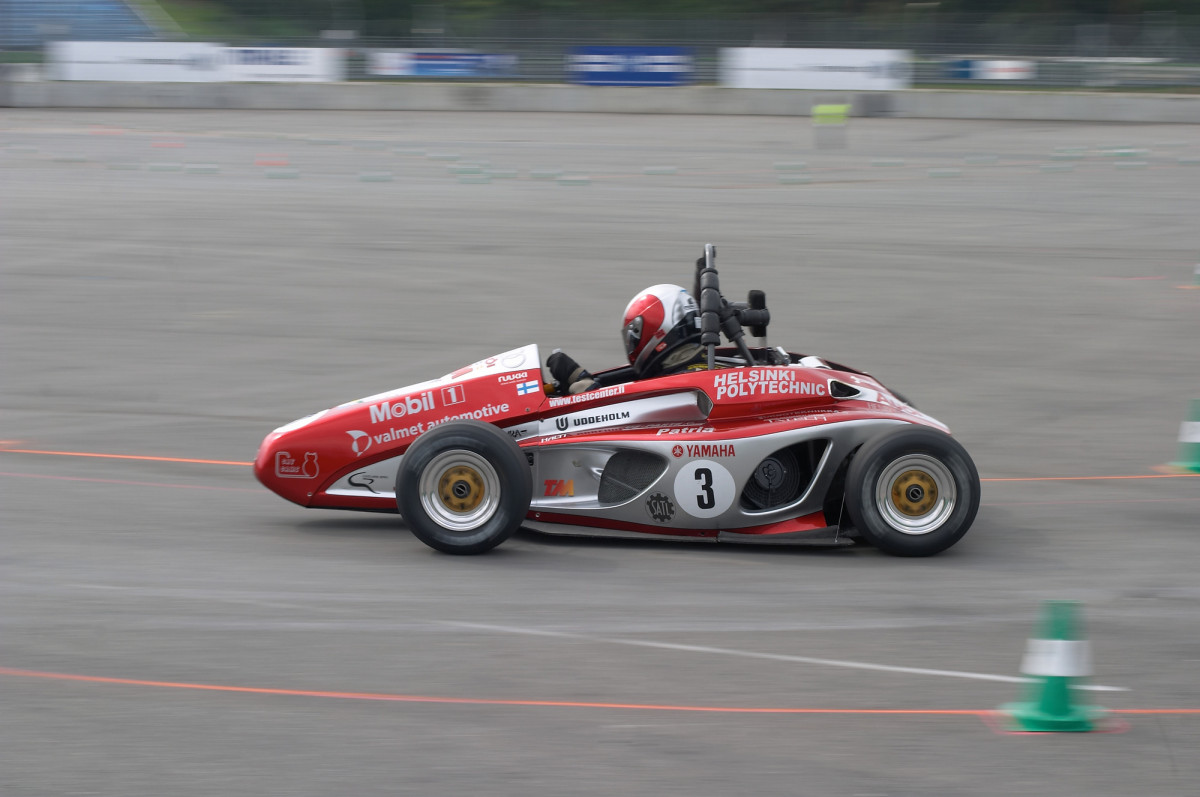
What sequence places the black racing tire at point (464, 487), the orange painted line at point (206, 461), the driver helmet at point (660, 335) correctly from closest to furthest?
the black racing tire at point (464, 487)
the driver helmet at point (660, 335)
the orange painted line at point (206, 461)

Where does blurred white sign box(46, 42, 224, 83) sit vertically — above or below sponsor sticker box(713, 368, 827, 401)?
above

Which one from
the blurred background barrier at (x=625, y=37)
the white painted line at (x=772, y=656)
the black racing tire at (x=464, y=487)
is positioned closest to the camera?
the white painted line at (x=772, y=656)

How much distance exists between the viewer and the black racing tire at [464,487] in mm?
6600

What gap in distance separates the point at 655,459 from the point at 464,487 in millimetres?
1035

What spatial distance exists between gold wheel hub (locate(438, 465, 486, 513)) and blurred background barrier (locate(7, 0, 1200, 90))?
31.7 metres

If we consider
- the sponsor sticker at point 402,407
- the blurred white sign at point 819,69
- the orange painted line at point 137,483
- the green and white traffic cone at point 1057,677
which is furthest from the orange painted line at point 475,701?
the blurred white sign at point 819,69

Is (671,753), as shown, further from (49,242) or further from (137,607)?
(49,242)

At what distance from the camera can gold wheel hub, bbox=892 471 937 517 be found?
6.72 metres

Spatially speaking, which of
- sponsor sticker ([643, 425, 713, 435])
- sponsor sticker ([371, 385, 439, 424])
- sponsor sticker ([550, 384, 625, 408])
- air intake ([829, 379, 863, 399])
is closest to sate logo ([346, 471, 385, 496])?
sponsor sticker ([371, 385, 439, 424])

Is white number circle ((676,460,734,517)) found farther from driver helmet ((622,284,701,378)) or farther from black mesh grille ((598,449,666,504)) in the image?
driver helmet ((622,284,701,378))

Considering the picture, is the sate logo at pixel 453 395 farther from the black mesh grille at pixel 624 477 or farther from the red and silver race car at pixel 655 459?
the black mesh grille at pixel 624 477

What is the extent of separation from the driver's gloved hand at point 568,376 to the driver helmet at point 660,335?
0.98ft

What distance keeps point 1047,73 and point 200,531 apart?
33120 millimetres

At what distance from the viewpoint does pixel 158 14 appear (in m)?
43.9
